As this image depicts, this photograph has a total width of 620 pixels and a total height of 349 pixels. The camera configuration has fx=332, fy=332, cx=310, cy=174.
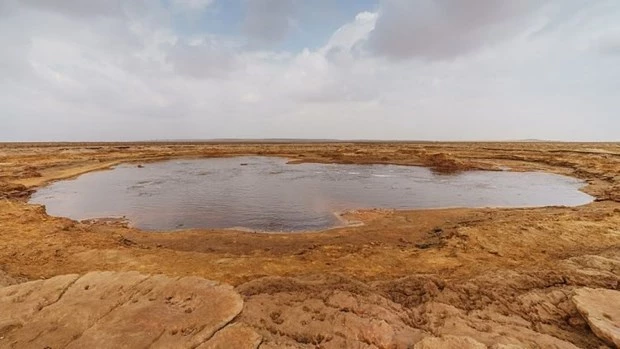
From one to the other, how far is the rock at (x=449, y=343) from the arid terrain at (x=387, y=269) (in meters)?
0.02

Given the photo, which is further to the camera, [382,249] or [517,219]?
[517,219]

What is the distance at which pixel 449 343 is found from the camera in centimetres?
480

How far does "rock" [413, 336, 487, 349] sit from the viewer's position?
4.71m

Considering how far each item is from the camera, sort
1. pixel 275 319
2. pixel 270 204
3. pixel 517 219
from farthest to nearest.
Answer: pixel 270 204 < pixel 517 219 < pixel 275 319

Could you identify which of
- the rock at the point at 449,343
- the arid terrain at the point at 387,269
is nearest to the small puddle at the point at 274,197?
the arid terrain at the point at 387,269

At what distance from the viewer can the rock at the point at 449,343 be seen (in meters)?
4.71

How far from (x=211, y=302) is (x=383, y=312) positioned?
302 cm

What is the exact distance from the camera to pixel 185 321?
5.25m

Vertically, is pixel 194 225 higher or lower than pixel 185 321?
lower

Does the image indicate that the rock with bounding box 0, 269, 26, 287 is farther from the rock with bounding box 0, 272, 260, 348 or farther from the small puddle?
the small puddle

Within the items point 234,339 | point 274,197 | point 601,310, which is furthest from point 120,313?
point 274,197

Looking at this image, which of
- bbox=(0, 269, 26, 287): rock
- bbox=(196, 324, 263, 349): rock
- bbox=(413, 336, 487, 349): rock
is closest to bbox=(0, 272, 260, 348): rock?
bbox=(196, 324, 263, 349): rock

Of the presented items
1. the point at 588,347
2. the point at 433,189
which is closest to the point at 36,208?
the point at 588,347

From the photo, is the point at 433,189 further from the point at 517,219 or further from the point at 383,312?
the point at 383,312
